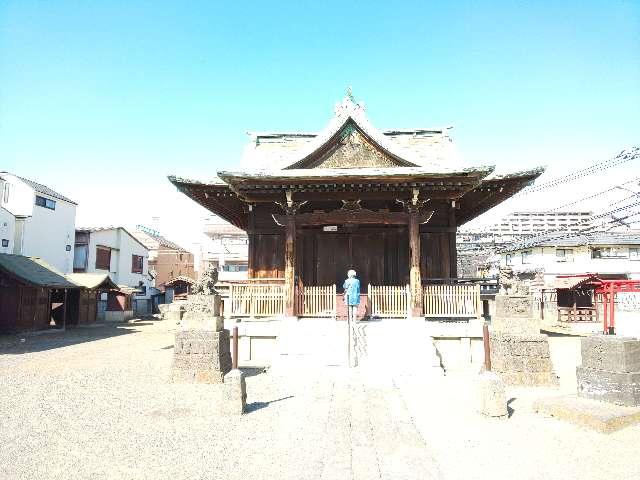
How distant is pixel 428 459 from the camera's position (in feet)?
16.1

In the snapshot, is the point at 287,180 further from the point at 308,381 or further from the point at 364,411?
the point at 364,411

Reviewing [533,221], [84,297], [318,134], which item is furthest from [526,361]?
[533,221]

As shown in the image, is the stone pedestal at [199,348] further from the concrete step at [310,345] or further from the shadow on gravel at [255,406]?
the shadow on gravel at [255,406]

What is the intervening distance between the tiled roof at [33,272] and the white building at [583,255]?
39622mm

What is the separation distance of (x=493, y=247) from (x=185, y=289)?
37310mm

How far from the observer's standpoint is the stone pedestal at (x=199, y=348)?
30.2 ft

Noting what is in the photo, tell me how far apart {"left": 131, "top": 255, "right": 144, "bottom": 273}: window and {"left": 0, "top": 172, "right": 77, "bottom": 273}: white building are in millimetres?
7383

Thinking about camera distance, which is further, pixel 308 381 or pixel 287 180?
pixel 287 180

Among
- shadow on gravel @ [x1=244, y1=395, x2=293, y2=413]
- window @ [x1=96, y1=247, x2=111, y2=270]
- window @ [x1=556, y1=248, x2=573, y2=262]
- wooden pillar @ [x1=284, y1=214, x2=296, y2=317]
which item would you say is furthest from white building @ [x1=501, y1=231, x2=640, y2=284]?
window @ [x1=96, y1=247, x2=111, y2=270]

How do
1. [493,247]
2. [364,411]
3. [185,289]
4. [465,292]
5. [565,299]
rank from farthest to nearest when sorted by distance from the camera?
[493,247] → [185,289] → [565,299] → [465,292] → [364,411]

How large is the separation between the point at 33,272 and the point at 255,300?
18600 millimetres

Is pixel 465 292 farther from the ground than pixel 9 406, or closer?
farther from the ground

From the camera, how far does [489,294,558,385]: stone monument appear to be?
8555 millimetres

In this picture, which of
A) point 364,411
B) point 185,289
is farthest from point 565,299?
point 185,289
